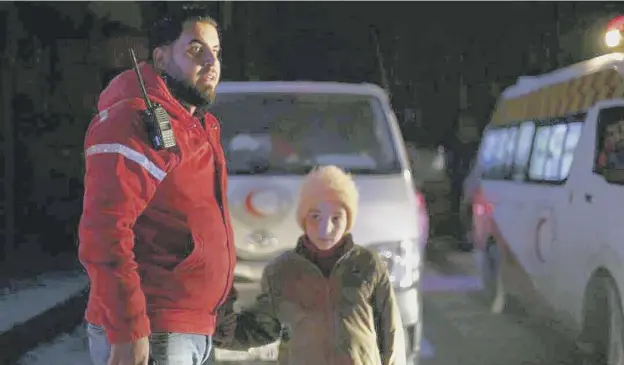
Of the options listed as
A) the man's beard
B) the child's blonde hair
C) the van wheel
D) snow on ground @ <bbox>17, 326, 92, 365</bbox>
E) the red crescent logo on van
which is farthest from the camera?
the van wheel

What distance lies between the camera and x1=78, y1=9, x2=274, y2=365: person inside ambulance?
7.70 feet

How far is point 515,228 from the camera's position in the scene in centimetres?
730

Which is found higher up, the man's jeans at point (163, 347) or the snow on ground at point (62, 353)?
the man's jeans at point (163, 347)

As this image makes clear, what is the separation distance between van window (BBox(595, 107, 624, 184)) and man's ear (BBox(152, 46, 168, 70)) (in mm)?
3473

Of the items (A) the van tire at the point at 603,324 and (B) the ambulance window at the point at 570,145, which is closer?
(A) the van tire at the point at 603,324

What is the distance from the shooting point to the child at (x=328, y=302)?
327 centimetres

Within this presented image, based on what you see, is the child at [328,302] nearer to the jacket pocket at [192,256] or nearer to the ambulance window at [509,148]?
the jacket pocket at [192,256]

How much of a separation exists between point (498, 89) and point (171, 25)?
2206cm

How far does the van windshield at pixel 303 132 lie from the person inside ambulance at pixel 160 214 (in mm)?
2637

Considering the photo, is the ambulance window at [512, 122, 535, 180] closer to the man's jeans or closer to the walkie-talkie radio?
the man's jeans

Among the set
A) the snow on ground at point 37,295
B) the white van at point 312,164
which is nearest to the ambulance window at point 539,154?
the white van at point 312,164

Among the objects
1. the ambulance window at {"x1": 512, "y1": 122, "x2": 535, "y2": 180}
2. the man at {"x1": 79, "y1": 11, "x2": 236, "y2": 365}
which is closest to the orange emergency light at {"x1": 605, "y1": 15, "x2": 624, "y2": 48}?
the ambulance window at {"x1": 512, "y1": 122, "x2": 535, "y2": 180}

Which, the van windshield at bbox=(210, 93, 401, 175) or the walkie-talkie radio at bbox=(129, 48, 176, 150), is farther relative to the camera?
the van windshield at bbox=(210, 93, 401, 175)

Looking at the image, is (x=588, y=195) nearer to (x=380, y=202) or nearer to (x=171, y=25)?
(x=380, y=202)
